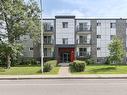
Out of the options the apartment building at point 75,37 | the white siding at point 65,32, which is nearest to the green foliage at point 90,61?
the apartment building at point 75,37

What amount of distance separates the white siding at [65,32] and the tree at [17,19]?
Answer: 1811cm

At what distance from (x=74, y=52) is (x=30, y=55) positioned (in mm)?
8643

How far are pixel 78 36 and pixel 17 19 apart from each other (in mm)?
22271

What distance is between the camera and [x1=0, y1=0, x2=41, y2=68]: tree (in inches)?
1528

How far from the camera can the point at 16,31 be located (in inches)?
1566

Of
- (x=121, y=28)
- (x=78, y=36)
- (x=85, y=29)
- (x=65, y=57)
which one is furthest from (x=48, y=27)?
(x=121, y=28)

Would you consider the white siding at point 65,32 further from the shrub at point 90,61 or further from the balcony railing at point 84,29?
the shrub at point 90,61

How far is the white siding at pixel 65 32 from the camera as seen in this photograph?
60.4 metres

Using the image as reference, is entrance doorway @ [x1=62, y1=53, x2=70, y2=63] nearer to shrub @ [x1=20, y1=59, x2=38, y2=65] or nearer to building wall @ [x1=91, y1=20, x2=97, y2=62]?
building wall @ [x1=91, y1=20, x2=97, y2=62]

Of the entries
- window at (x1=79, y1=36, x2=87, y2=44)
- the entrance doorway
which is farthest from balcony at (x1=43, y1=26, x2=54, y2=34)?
window at (x1=79, y1=36, x2=87, y2=44)

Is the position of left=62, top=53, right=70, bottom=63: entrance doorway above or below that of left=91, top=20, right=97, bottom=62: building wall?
below
